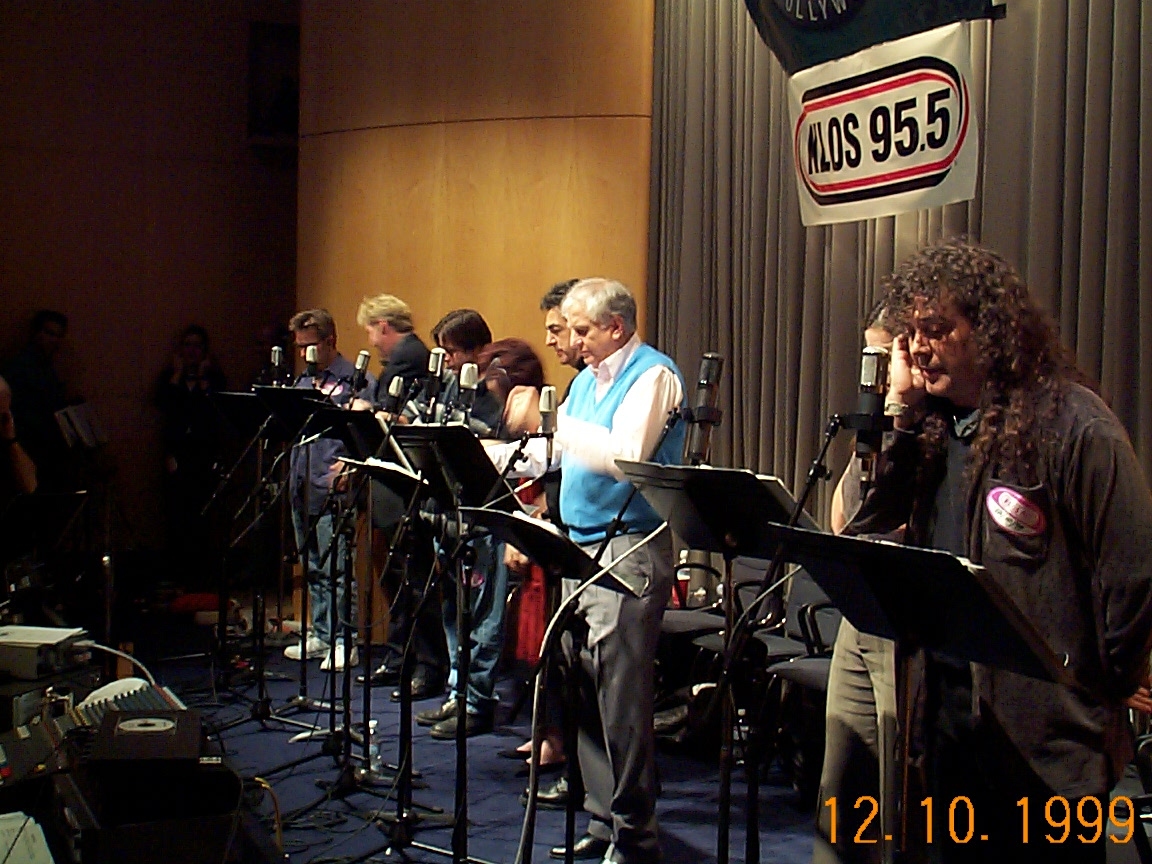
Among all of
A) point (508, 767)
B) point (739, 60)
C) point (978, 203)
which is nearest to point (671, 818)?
point (508, 767)

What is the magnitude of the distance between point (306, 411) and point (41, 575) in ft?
5.13

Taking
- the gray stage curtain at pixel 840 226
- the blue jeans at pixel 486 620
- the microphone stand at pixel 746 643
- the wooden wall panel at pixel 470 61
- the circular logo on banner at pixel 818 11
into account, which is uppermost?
the wooden wall panel at pixel 470 61

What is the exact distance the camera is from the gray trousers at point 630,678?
3.51 metres

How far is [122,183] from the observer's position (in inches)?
360

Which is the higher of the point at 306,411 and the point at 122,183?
the point at 122,183

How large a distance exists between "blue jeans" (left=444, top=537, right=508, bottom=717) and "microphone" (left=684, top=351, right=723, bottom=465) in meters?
2.42

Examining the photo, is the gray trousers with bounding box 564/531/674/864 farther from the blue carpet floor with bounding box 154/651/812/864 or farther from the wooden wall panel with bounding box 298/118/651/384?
the wooden wall panel with bounding box 298/118/651/384

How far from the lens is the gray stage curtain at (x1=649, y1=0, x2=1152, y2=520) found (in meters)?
3.75

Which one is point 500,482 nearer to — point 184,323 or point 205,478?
point 205,478

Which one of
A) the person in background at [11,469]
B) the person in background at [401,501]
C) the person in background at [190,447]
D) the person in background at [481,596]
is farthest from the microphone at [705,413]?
the person in background at [190,447]

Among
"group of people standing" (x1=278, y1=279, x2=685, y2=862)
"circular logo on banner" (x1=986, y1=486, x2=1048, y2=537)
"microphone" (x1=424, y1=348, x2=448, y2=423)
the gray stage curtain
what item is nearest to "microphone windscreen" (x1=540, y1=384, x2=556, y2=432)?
"group of people standing" (x1=278, y1=279, x2=685, y2=862)

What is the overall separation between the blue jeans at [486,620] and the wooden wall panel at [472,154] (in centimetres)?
174

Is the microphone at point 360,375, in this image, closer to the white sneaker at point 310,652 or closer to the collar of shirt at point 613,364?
the collar of shirt at point 613,364

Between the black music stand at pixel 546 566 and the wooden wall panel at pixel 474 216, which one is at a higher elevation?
the wooden wall panel at pixel 474 216
